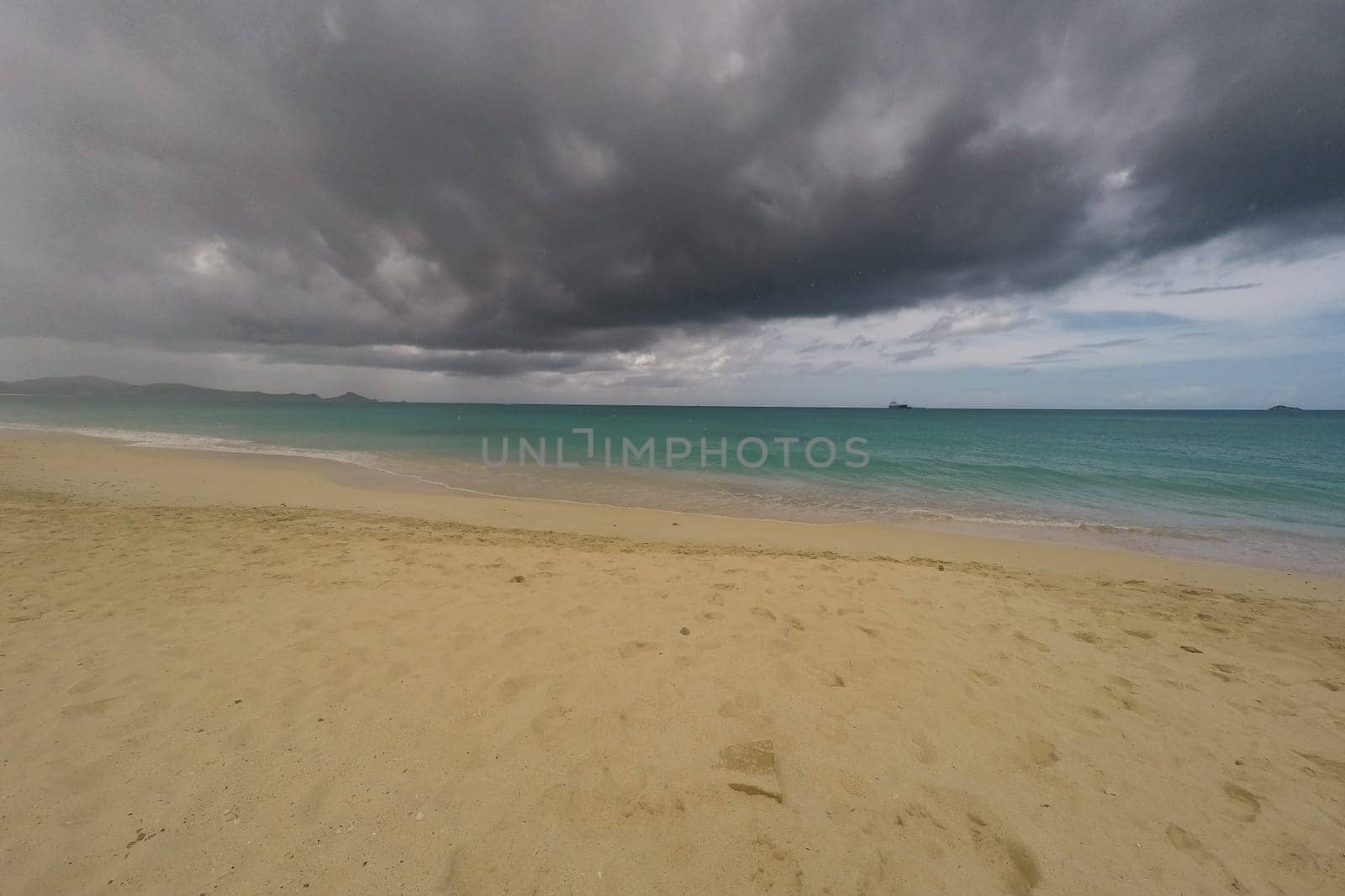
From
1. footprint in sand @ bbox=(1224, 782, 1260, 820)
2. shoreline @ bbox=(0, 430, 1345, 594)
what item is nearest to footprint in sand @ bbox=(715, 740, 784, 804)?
footprint in sand @ bbox=(1224, 782, 1260, 820)

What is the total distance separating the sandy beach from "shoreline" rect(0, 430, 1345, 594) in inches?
115

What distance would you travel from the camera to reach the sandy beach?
264cm

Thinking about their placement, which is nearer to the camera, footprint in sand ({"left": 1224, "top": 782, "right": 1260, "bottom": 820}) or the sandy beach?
the sandy beach

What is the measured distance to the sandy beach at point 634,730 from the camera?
264 cm

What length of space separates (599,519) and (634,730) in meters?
9.15

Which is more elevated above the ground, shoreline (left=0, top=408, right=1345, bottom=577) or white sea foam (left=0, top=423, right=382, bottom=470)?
white sea foam (left=0, top=423, right=382, bottom=470)

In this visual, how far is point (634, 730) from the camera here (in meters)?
3.64

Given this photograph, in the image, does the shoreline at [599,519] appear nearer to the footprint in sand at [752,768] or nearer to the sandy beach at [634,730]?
the sandy beach at [634,730]

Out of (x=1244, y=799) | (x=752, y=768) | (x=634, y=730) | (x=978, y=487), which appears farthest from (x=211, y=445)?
(x=978, y=487)

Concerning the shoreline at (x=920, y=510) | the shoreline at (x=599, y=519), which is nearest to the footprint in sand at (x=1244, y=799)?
the shoreline at (x=599, y=519)

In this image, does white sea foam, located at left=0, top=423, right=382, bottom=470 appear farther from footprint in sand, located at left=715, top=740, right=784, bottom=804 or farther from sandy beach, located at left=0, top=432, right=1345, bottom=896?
footprint in sand, located at left=715, top=740, right=784, bottom=804

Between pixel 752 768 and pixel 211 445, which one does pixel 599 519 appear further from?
pixel 211 445

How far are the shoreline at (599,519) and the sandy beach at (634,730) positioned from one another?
293 cm

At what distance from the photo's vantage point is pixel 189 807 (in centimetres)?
277
